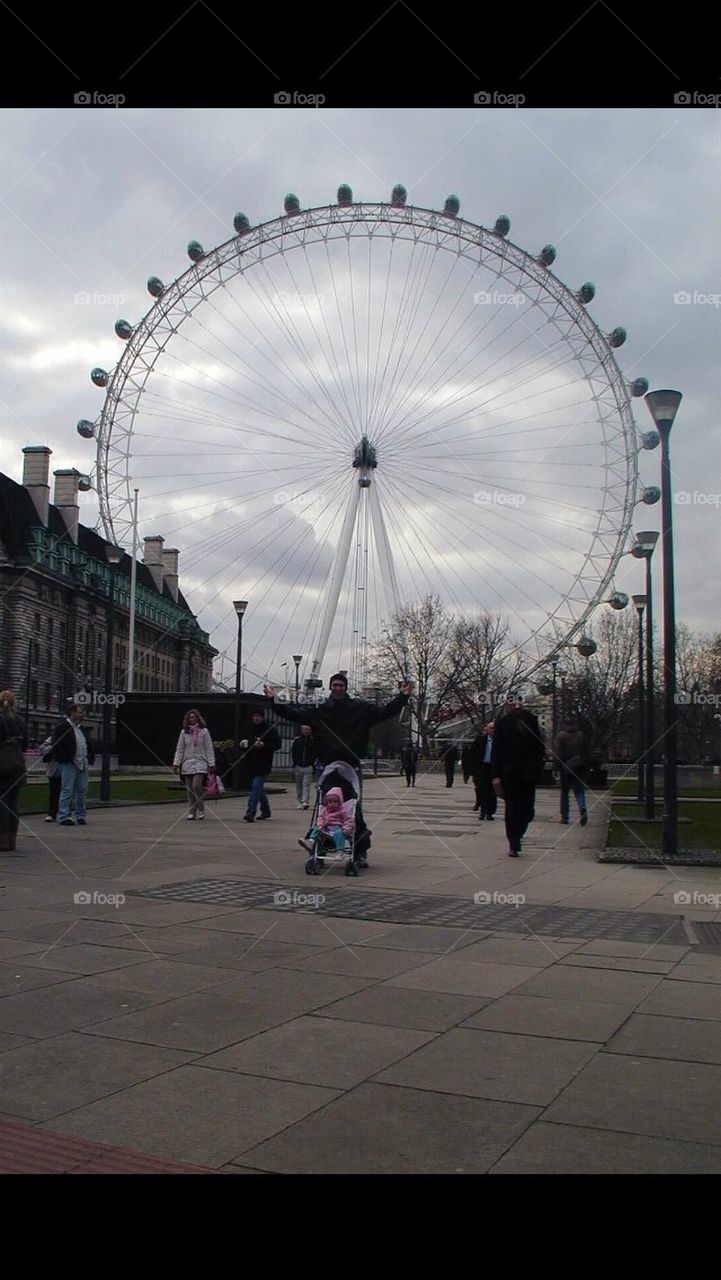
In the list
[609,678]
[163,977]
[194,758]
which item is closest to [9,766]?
[194,758]

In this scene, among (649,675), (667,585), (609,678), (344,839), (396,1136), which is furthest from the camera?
(609,678)

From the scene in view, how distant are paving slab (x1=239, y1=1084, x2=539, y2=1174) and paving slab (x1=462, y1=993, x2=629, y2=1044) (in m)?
1.15

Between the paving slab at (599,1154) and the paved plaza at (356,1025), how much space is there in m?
0.01

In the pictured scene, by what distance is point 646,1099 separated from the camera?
14.6 ft

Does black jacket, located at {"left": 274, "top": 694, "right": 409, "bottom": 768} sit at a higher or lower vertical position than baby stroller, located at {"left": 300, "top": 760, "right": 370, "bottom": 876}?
higher

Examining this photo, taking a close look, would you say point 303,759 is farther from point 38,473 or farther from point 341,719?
point 38,473

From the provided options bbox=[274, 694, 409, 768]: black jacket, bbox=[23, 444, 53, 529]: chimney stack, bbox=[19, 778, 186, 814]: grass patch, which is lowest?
bbox=[19, 778, 186, 814]: grass patch

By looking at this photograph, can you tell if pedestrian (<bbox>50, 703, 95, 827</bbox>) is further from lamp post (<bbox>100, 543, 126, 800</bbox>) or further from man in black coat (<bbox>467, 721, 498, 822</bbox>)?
man in black coat (<bbox>467, 721, 498, 822</bbox>)

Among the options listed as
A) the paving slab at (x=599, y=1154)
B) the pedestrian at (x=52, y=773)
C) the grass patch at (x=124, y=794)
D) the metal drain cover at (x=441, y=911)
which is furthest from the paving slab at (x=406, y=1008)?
the grass patch at (x=124, y=794)

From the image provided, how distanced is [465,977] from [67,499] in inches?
2115

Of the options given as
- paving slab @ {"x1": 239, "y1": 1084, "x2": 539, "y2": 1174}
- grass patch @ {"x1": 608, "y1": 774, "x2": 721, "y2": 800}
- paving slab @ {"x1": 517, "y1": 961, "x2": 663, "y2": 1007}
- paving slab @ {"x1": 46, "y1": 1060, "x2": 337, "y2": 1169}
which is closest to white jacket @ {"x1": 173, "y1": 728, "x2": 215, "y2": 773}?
paving slab @ {"x1": 517, "y1": 961, "x2": 663, "y2": 1007}

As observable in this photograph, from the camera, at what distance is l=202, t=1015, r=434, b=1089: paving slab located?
477cm

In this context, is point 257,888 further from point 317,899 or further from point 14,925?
point 14,925
